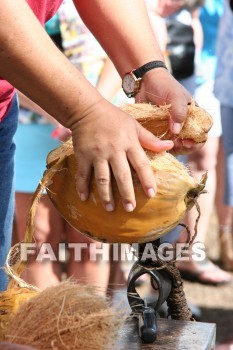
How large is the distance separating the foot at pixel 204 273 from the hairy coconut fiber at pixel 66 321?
244 centimetres

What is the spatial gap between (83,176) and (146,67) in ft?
1.43

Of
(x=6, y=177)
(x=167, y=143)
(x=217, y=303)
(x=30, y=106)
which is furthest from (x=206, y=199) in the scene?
(x=167, y=143)

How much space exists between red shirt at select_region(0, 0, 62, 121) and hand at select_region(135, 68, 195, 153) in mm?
254

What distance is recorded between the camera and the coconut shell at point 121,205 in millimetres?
1339

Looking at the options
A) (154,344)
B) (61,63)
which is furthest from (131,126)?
(154,344)

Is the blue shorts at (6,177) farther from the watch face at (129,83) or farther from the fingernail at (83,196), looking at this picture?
the fingernail at (83,196)

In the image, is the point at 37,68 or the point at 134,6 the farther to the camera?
the point at 134,6

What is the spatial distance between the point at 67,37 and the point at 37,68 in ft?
5.33

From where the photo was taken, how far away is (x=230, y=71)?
3402 mm

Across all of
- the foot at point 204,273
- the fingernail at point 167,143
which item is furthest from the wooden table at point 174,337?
the foot at point 204,273

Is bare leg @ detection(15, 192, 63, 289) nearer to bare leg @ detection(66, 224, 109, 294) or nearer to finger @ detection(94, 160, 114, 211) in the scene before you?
bare leg @ detection(66, 224, 109, 294)

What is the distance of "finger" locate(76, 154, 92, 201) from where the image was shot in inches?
50.3

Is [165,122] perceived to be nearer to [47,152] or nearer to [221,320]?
[47,152]

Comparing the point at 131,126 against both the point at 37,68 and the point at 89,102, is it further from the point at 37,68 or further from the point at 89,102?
the point at 37,68
